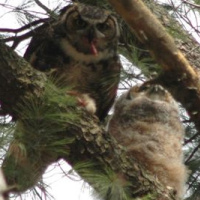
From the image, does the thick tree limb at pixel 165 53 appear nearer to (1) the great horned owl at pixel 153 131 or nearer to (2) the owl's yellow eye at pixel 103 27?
(1) the great horned owl at pixel 153 131

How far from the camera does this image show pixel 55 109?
175cm

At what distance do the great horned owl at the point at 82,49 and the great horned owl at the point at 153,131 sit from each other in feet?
0.38

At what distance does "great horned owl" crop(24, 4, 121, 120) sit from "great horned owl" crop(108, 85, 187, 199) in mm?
117

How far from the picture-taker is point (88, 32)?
249cm

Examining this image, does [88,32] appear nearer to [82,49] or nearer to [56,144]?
[82,49]

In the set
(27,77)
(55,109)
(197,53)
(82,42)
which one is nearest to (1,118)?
(27,77)

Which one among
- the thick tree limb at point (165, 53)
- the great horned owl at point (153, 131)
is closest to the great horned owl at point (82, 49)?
the great horned owl at point (153, 131)

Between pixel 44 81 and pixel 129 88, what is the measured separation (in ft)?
2.20

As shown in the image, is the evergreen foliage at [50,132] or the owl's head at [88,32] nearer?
the evergreen foliage at [50,132]

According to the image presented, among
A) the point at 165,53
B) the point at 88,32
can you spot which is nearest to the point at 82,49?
the point at 88,32

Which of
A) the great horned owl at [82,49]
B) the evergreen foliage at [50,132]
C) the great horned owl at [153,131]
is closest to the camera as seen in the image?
the evergreen foliage at [50,132]

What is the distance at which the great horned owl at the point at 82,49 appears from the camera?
8.13ft

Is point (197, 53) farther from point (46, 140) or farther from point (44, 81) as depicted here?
point (46, 140)

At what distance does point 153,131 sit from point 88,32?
48 cm
